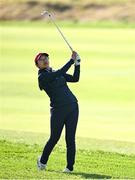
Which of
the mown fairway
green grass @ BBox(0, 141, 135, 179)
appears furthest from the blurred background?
green grass @ BBox(0, 141, 135, 179)

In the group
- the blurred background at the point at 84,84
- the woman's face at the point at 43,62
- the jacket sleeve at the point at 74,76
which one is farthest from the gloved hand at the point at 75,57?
the blurred background at the point at 84,84

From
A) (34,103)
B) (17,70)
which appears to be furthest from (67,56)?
(34,103)

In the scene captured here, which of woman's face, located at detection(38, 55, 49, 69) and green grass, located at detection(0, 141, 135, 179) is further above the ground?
woman's face, located at detection(38, 55, 49, 69)

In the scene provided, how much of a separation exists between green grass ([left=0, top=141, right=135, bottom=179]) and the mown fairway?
0.02 m

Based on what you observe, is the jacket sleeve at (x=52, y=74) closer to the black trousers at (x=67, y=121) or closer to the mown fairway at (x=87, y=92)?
the black trousers at (x=67, y=121)

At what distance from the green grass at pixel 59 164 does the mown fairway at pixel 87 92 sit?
2 cm

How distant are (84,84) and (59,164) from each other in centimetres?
1432

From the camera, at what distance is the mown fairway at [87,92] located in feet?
52.3

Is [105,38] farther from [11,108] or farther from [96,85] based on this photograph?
[11,108]

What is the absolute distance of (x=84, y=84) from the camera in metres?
A: 26.0

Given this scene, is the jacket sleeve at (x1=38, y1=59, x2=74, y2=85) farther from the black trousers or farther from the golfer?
the black trousers

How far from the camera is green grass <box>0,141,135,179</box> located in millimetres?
10594

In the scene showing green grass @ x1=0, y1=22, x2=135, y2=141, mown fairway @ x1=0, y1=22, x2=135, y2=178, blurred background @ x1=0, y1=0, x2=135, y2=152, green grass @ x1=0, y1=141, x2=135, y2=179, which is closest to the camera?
green grass @ x1=0, y1=141, x2=135, y2=179

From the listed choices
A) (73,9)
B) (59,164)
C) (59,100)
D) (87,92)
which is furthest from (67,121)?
(73,9)
